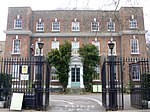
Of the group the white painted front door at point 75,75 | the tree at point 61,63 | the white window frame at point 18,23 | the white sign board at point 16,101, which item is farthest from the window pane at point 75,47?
A: the white sign board at point 16,101

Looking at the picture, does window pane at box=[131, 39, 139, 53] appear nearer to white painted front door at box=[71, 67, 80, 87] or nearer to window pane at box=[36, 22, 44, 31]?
white painted front door at box=[71, 67, 80, 87]

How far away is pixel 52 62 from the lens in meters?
27.4

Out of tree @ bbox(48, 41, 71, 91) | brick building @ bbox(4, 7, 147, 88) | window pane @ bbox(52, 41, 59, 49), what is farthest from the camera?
window pane @ bbox(52, 41, 59, 49)

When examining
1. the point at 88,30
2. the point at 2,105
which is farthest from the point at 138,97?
the point at 88,30

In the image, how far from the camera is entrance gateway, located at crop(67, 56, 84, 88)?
94.0 feet

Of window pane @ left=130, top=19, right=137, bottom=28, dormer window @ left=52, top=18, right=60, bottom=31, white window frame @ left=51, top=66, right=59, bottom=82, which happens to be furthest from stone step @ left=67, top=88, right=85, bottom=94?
window pane @ left=130, top=19, right=137, bottom=28

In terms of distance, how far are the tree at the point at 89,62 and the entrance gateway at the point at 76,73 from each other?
0.83m

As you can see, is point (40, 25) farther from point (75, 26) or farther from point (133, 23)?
→ point (133, 23)

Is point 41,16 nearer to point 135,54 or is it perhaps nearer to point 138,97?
point 135,54

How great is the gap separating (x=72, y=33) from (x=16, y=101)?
21.4 metres

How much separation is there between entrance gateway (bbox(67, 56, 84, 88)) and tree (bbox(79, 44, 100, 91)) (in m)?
0.83

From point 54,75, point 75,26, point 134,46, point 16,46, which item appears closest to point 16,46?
point 16,46

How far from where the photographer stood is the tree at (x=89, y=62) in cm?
2771

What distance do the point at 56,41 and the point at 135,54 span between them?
1102cm
